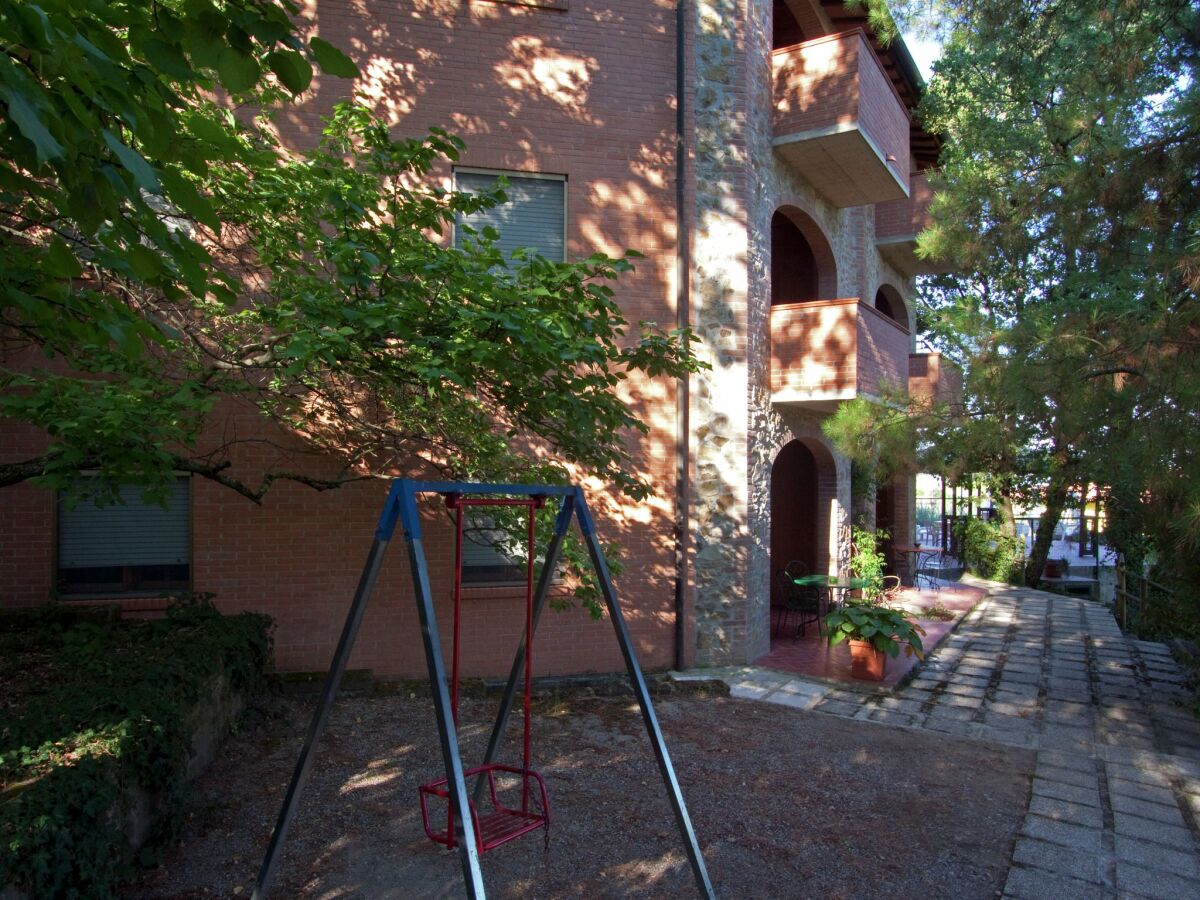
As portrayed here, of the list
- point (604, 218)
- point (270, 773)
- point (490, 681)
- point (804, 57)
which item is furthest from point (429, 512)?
point (804, 57)

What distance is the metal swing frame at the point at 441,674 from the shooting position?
301 centimetres

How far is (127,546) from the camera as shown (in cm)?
760

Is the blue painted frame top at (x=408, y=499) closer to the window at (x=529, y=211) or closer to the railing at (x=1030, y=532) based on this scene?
the window at (x=529, y=211)

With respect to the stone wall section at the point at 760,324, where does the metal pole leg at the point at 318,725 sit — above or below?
below

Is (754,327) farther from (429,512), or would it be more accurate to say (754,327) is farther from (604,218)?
(429,512)

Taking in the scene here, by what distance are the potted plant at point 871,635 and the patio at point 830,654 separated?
17 cm

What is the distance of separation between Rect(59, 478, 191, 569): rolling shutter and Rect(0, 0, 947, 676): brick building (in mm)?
18

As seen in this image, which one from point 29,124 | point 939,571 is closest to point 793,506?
point 939,571

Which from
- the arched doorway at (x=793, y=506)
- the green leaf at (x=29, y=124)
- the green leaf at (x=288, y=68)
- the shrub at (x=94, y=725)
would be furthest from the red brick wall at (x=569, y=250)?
the green leaf at (x=29, y=124)

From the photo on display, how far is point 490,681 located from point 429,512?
5.81 feet

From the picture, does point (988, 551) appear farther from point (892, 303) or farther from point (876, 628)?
point (876, 628)

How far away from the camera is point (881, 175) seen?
1073cm

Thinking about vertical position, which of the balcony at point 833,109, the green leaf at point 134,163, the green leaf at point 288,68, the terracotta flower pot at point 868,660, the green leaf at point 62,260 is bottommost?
the terracotta flower pot at point 868,660

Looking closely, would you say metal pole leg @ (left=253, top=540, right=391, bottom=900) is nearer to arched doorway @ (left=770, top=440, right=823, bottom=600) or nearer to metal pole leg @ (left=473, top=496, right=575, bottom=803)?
metal pole leg @ (left=473, top=496, right=575, bottom=803)
